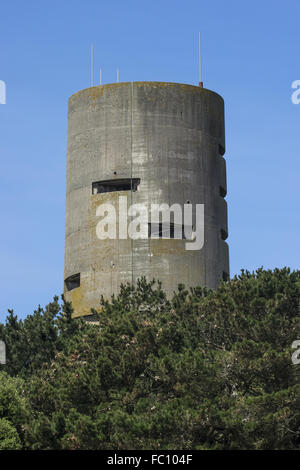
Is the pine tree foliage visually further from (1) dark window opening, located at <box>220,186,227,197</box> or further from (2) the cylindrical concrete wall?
(1) dark window opening, located at <box>220,186,227,197</box>

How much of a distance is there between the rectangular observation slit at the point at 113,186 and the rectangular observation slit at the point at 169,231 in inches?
78.9

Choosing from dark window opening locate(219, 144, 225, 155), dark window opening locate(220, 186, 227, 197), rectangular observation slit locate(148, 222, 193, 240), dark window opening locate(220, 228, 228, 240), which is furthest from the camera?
dark window opening locate(219, 144, 225, 155)

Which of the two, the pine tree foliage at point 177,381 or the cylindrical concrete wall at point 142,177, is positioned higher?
the cylindrical concrete wall at point 142,177

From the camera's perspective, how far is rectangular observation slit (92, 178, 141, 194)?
159ft

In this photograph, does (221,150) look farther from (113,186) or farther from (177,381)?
(177,381)

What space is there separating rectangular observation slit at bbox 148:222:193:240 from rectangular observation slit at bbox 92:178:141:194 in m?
2.01

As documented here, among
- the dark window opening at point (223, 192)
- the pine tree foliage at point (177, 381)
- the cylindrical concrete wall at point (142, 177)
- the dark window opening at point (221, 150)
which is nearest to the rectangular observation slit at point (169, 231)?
the cylindrical concrete wall at point (142, 177)

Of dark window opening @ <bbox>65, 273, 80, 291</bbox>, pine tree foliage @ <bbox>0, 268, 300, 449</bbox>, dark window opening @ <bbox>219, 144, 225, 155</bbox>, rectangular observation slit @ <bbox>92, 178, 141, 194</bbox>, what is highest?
dark window opening @ <bbox>219, 144, 225, 155</bbox>

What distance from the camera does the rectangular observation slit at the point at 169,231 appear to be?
156ft

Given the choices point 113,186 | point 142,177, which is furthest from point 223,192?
point 113,186

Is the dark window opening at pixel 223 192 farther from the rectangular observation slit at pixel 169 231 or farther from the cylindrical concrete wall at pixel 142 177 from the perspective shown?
the rectangular observation slit at pixel 169 231

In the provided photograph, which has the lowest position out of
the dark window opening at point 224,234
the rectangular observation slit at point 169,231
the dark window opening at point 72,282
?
the dark window opening at point 72,282

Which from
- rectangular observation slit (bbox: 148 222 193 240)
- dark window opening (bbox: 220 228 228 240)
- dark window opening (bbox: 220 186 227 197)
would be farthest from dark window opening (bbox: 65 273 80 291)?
dark window opening (bbox: 220 186 227 197)
